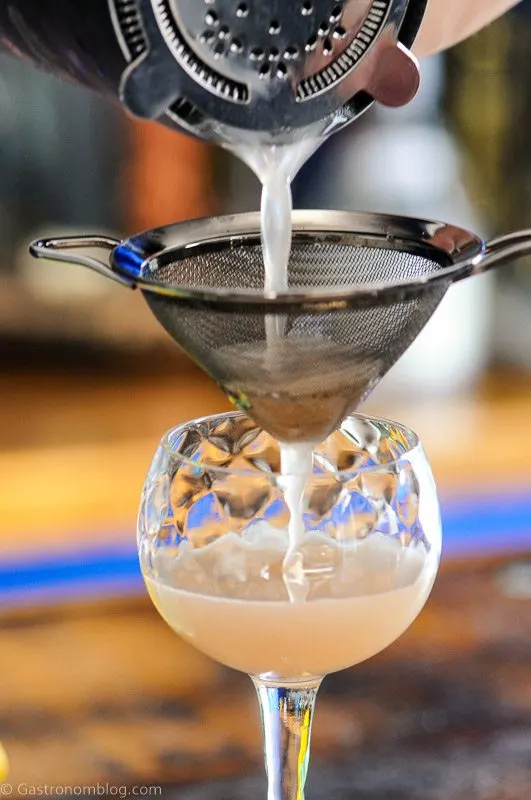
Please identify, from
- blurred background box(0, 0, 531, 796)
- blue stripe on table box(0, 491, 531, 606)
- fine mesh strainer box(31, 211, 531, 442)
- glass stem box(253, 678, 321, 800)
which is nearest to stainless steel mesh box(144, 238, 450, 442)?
fine mesh strainer box(31, 211, 531, 442)

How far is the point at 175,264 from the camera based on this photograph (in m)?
0.78

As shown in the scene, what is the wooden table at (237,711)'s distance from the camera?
3.13 feet

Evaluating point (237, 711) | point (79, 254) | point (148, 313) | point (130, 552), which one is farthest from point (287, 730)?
point (148, 313)

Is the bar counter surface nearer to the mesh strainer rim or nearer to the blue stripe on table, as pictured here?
the blue stripe on table

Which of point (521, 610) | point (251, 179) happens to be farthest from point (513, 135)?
point (521, 610)

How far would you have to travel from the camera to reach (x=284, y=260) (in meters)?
0.75

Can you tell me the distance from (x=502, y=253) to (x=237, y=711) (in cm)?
52

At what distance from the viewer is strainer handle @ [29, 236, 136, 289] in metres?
0.69

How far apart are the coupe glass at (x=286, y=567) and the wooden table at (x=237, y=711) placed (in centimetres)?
17

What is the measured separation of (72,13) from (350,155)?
4.59 ft

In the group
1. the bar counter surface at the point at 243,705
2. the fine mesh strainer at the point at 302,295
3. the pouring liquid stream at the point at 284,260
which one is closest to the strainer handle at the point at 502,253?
the fine mesh strainer at the point at 302,295

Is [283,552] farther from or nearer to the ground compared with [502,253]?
nearer to the ground

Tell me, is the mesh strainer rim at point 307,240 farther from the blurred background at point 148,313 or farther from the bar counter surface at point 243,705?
the blurred background at point 148,313

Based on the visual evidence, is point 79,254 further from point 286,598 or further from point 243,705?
point 243,705
